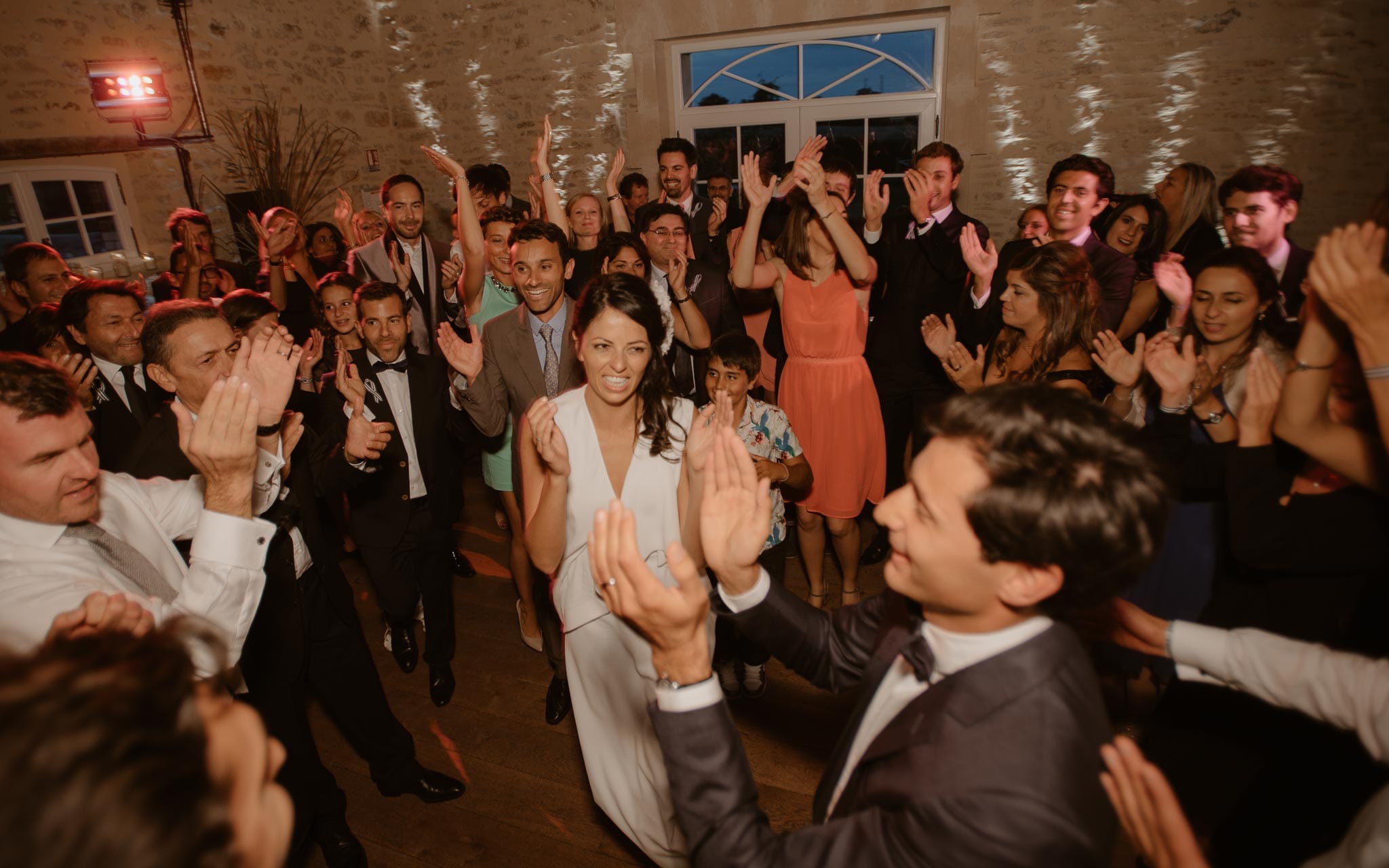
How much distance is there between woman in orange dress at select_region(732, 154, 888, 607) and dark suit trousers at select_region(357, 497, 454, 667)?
1.67 m

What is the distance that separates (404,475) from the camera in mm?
2756

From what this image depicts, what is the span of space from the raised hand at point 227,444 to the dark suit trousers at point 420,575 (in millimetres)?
1383

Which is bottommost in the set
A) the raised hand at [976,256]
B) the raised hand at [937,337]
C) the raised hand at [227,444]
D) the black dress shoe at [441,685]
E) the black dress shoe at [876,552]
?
the black dress shoe at [876,552]

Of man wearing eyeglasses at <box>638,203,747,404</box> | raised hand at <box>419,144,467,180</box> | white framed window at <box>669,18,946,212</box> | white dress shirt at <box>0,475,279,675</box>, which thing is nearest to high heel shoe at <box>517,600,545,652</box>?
man wearing eyeglasses at <box>638,203,747,404</box>

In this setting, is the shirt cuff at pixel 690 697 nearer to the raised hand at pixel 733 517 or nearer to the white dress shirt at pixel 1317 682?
the raised hand at pixel 733 517

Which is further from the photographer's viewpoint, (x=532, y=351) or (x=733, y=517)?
(x=532, y=351)

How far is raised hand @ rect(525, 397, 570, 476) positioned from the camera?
1.72m

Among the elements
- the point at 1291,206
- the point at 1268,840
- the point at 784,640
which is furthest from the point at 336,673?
the point at 1291,206

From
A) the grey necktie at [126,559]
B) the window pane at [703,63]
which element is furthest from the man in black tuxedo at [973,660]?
the window pane at [703,63]

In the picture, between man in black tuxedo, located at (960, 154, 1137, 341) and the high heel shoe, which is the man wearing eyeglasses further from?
the high heel shoe

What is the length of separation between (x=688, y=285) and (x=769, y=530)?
2.59m

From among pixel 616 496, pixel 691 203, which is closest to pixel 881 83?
pixel 691 203

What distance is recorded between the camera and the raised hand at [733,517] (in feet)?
4.32

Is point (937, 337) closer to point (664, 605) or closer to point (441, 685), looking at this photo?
point (664, 605)
